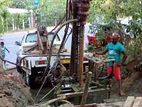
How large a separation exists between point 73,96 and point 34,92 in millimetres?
4072

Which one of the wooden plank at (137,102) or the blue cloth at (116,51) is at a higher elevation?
the blue cloth at (116,51)

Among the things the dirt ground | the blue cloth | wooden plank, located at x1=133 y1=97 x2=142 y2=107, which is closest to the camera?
wooden plank, located at x1=133 y1=97 x2=142 y2=107

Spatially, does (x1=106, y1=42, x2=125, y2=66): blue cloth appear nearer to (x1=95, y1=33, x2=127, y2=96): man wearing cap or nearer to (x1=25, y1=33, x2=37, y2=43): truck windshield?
(x1=95, y1=33, x2=127, y2=96): man wearing cap

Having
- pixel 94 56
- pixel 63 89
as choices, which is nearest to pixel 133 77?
pixel 94 56

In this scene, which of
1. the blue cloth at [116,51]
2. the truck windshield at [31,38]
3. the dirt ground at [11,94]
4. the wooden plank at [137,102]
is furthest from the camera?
the truck windshield at [31,38]

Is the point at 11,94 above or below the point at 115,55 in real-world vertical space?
below

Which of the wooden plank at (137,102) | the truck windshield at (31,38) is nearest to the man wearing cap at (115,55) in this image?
the wooden plank at (137,102)

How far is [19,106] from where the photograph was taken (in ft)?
24.7

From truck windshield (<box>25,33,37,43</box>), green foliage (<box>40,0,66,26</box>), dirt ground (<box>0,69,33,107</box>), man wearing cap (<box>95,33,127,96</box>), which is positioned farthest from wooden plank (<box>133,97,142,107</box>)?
green foliage (<box>40,0,66,26</box>)

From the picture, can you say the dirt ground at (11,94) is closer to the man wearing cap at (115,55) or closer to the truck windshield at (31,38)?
the man wearing cap at (115,55)

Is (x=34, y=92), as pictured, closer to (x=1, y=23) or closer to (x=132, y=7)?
(x=132, y=7)

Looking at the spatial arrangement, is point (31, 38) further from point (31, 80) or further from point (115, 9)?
point (115, 9)

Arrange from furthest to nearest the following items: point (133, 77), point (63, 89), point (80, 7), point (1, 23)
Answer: point (1, 23), point (133, 77), point (63, 89), point (80, 7)

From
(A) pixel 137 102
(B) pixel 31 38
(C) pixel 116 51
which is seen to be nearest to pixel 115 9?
(B) pixel 31 38
